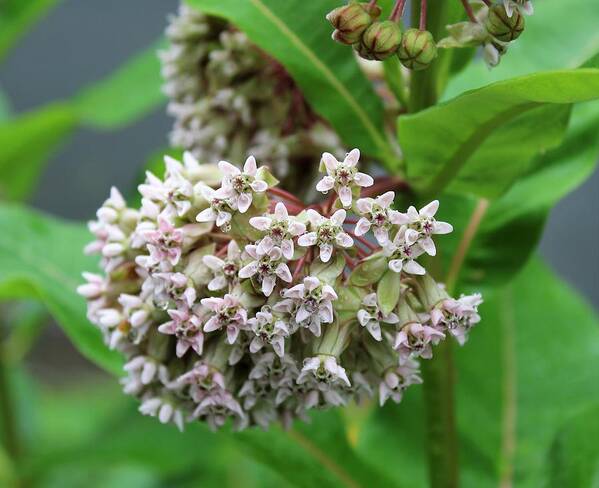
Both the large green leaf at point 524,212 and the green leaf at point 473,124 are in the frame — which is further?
the large green leaf at point 524,212

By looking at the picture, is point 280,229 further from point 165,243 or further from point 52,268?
point 52,268

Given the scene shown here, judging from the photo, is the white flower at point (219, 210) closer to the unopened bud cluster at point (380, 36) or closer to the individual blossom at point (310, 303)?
the individual blossom at point (310, 303)

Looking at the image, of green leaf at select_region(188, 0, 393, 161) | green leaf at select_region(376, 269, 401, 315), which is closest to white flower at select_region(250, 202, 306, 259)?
green leaf at select_region(376, 269, 401, 315)

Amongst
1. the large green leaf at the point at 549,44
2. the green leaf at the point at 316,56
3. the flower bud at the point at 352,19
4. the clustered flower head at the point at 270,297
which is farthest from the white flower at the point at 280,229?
the large green leaf at the point at 549,44

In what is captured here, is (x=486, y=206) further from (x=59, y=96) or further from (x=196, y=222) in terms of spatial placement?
(x=59, y=96)

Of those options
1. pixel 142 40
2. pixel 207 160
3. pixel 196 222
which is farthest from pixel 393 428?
pixel 142 40

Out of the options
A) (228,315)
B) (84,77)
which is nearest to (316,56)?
(228,315)

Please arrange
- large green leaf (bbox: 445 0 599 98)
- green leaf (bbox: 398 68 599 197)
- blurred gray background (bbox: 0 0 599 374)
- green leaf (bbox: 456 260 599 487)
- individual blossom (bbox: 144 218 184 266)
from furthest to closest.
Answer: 1. blurred gray background (bbox: 0 0 599 374)
2. green leaf (bbox: 456 260 599 487)
3. large green leaf (bbox: 445 0 599 98)
4. individual blossom (bbox: 144 218 184 266)
5. green leaf (bbox: 398 68 599 197)

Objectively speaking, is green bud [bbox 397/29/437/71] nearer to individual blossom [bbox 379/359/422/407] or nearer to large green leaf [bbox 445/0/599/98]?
individual blossom [bbox 379/359/422/407]
